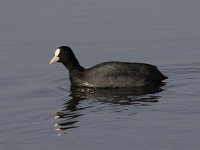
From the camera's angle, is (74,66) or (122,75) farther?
(74,66)

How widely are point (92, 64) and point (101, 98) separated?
298 cm

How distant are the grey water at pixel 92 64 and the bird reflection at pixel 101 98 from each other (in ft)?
0.07

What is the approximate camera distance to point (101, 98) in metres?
16.3

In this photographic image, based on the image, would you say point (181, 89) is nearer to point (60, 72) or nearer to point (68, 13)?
point (60, 72)

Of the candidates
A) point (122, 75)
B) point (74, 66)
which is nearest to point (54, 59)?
point (74, 66)

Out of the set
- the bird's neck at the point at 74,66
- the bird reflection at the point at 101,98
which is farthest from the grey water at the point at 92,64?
the bird's neck at the point at 74,66

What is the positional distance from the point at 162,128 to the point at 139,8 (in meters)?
11.6

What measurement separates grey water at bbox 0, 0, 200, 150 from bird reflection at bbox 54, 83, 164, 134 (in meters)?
0.02

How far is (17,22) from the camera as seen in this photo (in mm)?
23203

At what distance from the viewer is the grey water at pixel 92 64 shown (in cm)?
1288

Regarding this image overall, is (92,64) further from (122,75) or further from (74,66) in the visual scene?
(122,75)

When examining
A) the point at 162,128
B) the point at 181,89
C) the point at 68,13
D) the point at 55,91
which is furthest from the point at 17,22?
the point at 162,128

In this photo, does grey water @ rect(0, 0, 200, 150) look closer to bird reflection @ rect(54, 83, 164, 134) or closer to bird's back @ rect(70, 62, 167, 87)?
bird reflection @ rect(54, 83, 164, 134)

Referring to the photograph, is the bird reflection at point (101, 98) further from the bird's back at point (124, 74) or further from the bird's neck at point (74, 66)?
the bird's neck at point (74, 66)
